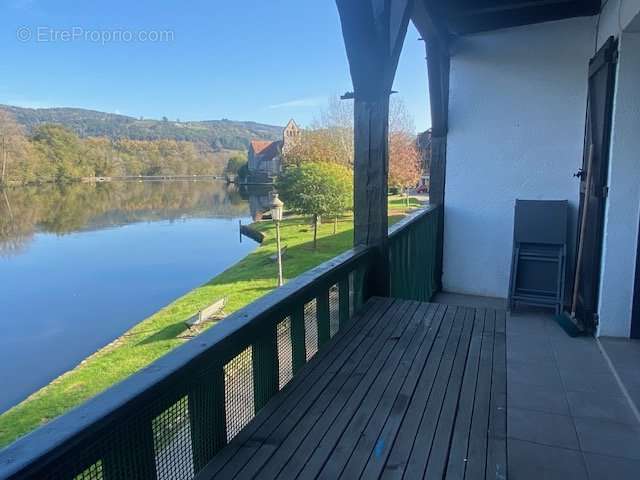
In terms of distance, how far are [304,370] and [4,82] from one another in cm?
4336

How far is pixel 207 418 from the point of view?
119 centimetres

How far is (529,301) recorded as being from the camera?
3689 mm

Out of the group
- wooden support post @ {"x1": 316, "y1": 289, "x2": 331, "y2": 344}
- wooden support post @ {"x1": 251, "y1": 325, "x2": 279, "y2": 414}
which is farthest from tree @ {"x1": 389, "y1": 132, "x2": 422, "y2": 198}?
wooden support post @ {"x1": 251, "y1": 325, "x2": 279, "y2": 414}

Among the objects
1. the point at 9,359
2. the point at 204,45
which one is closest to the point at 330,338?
the point at 9,359

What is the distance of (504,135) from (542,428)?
3.18 metres

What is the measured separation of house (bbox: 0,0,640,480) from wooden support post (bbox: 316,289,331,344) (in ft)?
0.04

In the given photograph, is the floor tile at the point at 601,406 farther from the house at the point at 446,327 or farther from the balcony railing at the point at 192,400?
the balcony railing at the point at 192,400

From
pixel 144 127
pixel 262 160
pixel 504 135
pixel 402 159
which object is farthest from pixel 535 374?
pixel 144 127

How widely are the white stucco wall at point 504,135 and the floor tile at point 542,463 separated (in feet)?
9.69

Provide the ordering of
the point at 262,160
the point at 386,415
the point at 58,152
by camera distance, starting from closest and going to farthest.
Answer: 1. the point at 386,415
2. the point at 58,152
3. the point at 262,160

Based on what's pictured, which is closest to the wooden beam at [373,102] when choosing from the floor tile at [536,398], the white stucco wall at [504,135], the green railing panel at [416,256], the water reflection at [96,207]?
the green railing panel at [416,256]

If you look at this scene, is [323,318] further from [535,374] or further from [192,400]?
[535,374]

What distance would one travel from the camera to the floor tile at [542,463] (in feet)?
4.88

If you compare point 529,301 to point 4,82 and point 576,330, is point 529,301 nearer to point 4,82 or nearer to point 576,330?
point 576,330
